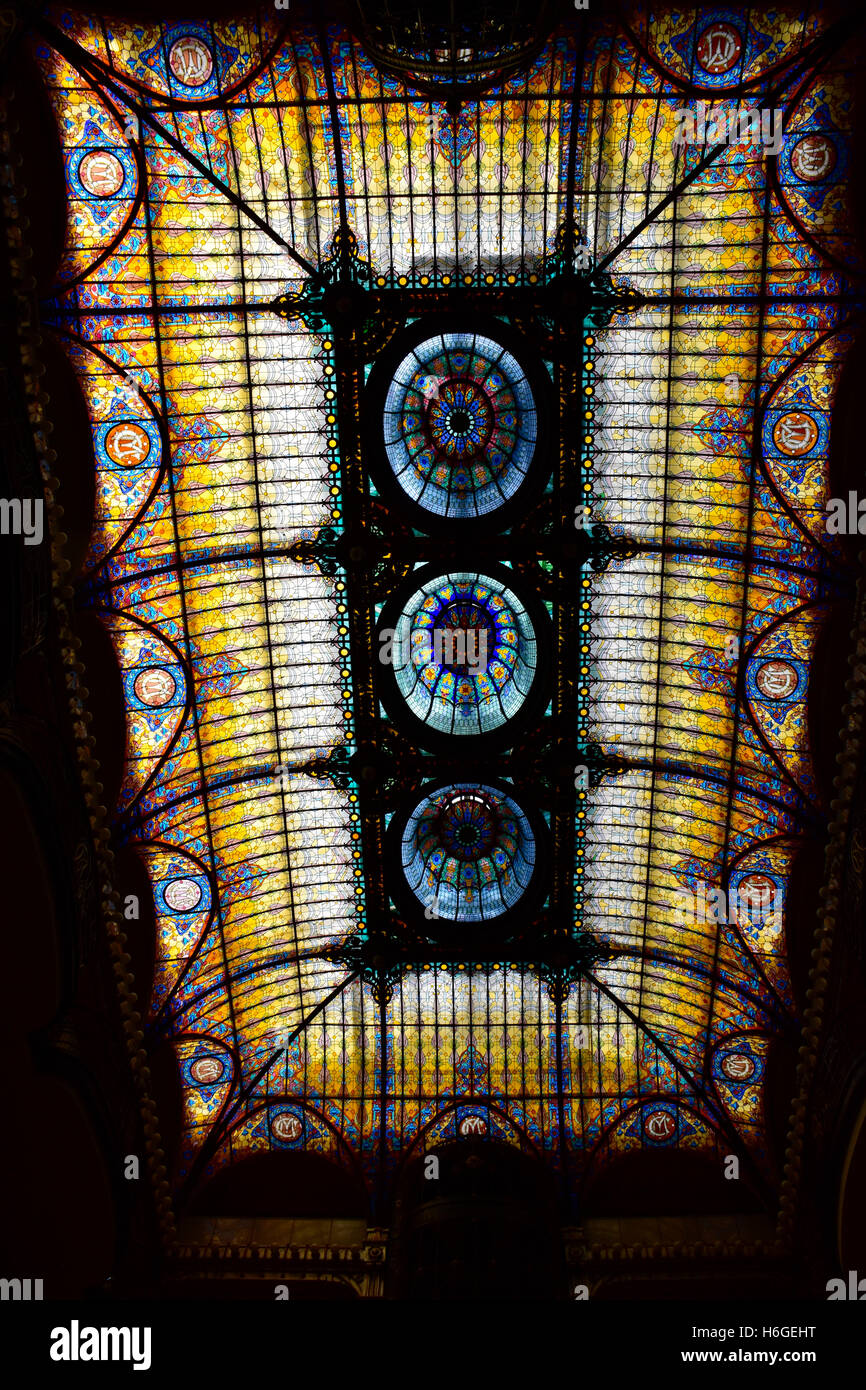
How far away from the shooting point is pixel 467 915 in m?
28.1

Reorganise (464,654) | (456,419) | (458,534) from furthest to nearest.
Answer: (464,654) → (458,534) → (456,419)

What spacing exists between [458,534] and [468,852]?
8.31 metres

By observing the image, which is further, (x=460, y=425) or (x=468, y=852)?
(x=468, y=852)

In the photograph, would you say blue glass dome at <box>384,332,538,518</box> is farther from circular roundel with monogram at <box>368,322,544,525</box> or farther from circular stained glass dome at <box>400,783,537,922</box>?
circular stained glass dome at <box>400,783,537,922</box>

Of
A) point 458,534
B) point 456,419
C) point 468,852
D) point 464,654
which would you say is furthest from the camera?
point 468,852

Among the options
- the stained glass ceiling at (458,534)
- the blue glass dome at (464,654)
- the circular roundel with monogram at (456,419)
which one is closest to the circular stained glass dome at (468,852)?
the stained glass ceiling at (458,534)

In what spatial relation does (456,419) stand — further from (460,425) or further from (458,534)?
(458,534)

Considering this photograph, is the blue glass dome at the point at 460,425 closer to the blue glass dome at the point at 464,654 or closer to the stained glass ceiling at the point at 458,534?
the stained glass ceiling at the point at 458,534

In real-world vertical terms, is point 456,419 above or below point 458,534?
above

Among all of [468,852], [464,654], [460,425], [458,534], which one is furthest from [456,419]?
[468,852]

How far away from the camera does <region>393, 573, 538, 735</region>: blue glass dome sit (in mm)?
25000

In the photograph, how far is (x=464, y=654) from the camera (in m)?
25.6

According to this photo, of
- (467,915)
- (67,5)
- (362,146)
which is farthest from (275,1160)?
(67,5)
